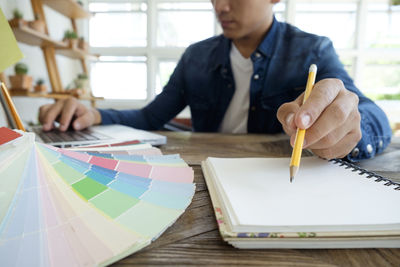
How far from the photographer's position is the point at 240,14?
2.97 feet

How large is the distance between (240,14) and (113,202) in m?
0.85

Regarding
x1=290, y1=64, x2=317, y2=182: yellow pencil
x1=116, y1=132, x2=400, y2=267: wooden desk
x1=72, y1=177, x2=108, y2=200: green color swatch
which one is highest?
x1=290, y1=64, x2=317, y2=182: yellow pencil

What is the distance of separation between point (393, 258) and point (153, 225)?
0.17 m

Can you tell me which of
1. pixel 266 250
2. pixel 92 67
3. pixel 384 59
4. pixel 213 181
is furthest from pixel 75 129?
pixel 384 59

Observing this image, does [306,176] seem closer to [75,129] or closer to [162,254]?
[162,254]

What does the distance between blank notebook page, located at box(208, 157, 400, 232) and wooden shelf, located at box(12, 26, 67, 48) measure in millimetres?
1686

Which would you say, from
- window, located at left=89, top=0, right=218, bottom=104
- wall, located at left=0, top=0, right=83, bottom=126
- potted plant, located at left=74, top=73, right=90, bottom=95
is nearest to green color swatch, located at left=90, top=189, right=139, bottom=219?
wall, located at left=0, top=0, right=83, bottom=126

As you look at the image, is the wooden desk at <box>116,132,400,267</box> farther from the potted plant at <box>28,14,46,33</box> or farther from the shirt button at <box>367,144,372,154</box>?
the potted plant at <box>28,14,46,33</box>

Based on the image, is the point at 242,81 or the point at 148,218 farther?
the point at 242,81

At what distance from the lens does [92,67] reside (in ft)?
11.1

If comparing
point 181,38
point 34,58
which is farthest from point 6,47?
point 181,38

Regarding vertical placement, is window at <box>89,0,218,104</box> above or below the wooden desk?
above

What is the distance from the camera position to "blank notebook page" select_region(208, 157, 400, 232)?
20 cm

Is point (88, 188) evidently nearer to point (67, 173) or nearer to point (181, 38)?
point (67, 173)
